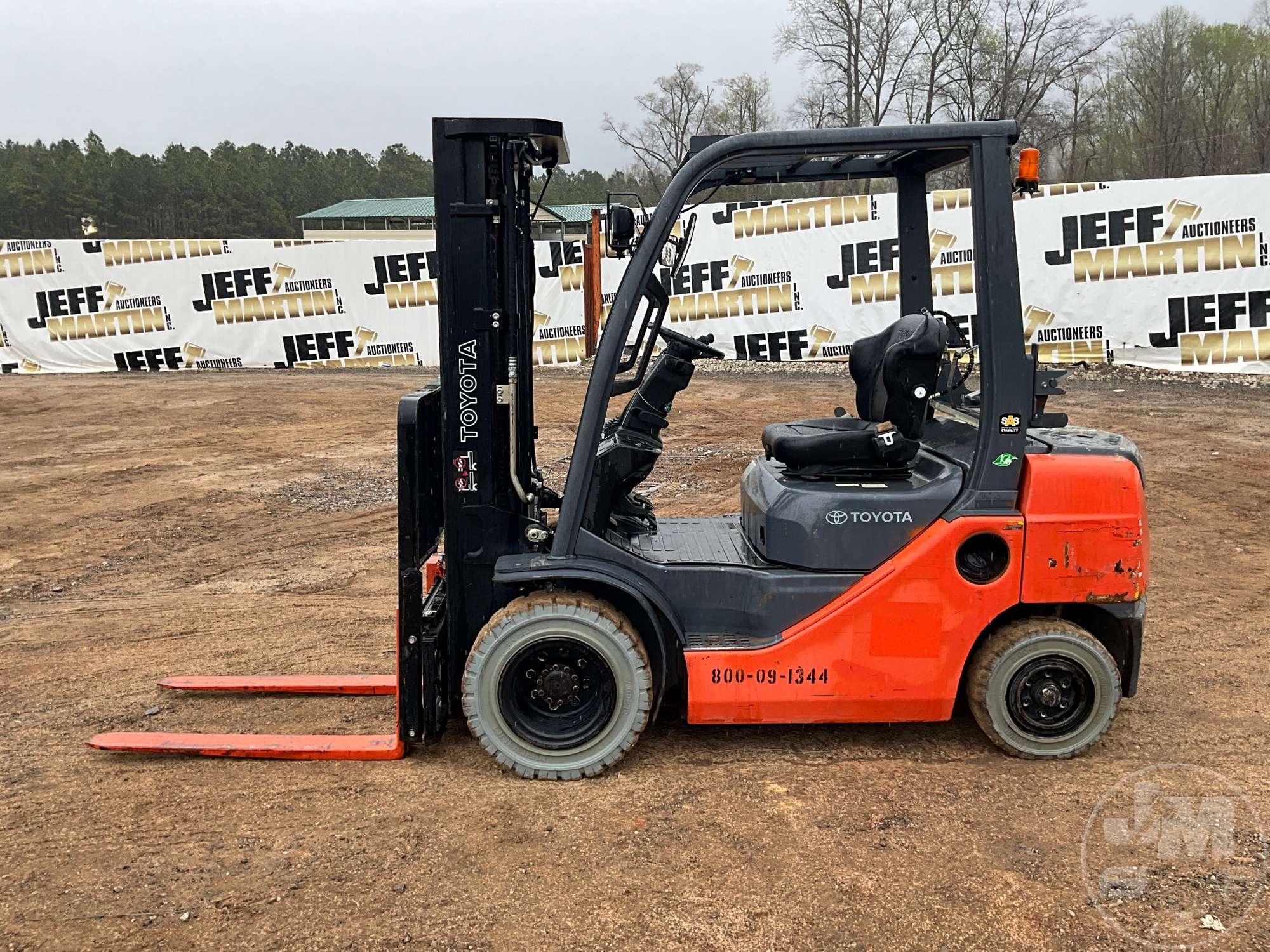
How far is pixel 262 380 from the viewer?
1975 centimetres

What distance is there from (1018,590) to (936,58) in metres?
40.4

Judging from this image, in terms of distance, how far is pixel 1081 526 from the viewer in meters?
3.97

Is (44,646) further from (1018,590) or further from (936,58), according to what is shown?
(936,58)

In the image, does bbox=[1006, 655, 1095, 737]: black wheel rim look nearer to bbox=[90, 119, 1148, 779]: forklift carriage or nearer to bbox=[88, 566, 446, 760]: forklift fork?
bbox=[90, 119, 1148, 779]: forklift carriage

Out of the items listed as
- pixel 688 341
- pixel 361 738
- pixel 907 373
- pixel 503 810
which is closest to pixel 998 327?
pixel 907 373

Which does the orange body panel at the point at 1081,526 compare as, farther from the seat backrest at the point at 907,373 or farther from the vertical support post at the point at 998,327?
the seat backrest at the point at 907,373

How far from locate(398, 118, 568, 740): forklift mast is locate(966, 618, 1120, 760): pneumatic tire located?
1.98 metres

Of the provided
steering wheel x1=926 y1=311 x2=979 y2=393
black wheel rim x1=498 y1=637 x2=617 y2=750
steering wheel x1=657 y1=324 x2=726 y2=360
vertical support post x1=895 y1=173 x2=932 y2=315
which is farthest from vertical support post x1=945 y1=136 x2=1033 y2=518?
black wheel rim x1=498 y1=637 x2=617 y2=750

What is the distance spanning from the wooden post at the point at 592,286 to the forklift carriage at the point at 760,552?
14868mm

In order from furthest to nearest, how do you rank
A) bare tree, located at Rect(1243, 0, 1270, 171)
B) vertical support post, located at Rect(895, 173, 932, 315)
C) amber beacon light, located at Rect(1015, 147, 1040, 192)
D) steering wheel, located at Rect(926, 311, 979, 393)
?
1. bare tree, located at Rect(1243, 0, 1270, 171)
2. vertical support post, located at Rect(895, 173, 932, 315)
3. steering wheel, located at Rect(926, 311, 979, 393)
4. amber beacon light, located at Rect(1015, 147, 1040, 192)

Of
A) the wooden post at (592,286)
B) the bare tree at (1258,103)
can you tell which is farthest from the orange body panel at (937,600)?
the bare tree at (1258,103)

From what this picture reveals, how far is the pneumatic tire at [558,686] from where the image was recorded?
3.96 m

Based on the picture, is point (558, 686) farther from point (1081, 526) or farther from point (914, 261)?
point (914, 261)

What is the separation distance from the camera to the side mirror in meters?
3.71
